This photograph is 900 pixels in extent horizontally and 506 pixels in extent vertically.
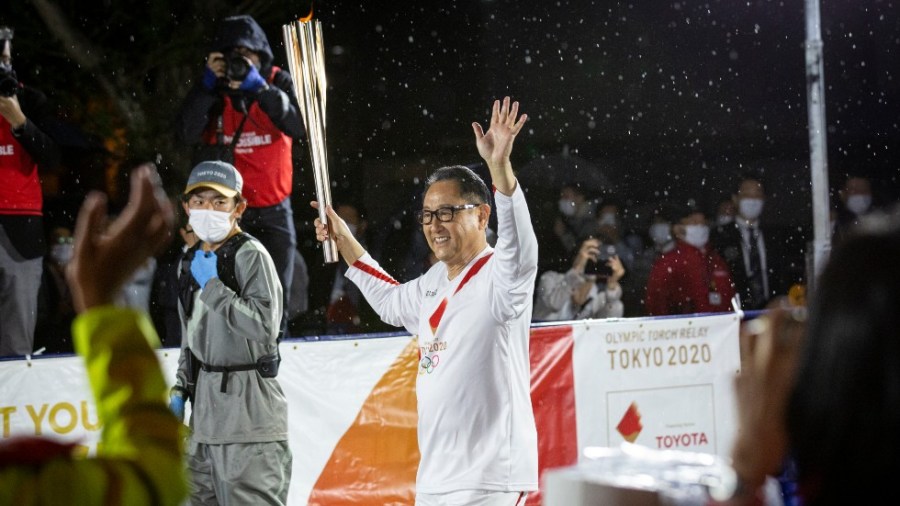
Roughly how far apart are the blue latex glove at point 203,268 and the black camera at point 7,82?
7.92 ft

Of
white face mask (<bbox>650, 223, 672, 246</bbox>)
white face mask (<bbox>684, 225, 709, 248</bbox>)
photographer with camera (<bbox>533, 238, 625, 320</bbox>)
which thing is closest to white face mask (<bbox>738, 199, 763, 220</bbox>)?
white face mask (<bbox>684, 225, 709, 248</bbox>)

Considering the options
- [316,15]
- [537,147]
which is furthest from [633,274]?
[316,15]

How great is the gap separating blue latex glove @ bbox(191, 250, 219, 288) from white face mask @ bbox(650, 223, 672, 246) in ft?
17.6

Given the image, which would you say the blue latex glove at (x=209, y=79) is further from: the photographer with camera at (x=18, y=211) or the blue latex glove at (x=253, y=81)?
the photographer with camera at (x=18, y=211)

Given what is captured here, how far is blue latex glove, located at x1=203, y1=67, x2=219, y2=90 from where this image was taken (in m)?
7.21

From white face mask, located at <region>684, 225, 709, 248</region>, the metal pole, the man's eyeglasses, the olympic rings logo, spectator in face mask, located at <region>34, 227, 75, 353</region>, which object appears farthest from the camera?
the metal pole

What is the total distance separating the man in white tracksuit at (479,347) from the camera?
4.21 metres

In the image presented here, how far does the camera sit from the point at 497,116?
4227 mm

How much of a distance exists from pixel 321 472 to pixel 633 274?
4015 millimetres

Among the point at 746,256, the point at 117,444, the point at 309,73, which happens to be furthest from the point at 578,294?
the point at 117,444

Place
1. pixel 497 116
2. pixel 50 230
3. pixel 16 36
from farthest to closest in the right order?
pixel 16 36
pixel 50 230
pixel 497 116

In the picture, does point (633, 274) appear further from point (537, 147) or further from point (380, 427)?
point (380, 427)

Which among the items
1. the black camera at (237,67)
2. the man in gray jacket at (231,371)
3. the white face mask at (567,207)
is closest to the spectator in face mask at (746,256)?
the white face mask at (567,207)

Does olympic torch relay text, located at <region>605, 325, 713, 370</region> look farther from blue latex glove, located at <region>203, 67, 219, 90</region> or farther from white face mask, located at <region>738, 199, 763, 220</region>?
blue latex glove, located at <region>203, 67, 219, 90</region>
